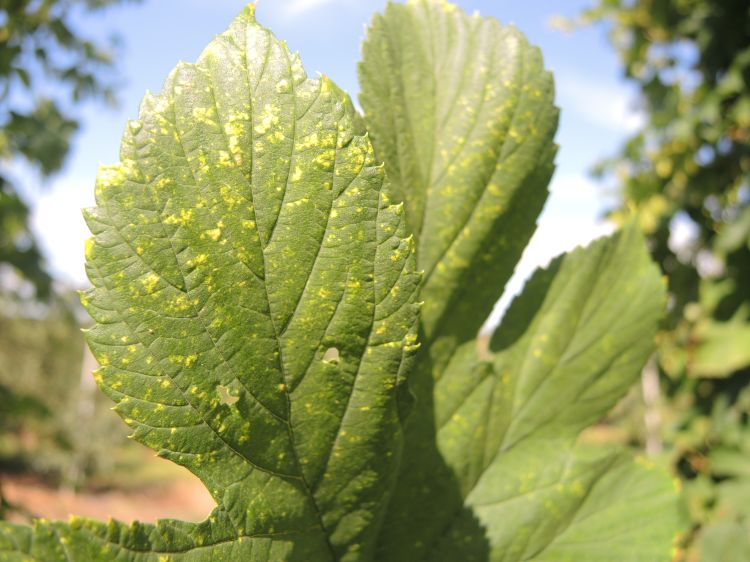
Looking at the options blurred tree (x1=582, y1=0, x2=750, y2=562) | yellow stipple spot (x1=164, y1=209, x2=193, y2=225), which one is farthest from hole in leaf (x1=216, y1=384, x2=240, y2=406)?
blurred tree (x1=582, y1=0, x2=750, y2=562)

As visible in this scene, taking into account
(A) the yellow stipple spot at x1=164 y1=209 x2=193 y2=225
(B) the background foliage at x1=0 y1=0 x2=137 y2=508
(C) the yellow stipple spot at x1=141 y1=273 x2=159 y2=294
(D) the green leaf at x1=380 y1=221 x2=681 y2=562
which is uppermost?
(B) the background foliage at x1=0 y1=0 x2=137 y2=508

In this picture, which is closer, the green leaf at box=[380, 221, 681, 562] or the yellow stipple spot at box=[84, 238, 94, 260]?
the yellow stipple spot at box=[84, 238, 94, 260]

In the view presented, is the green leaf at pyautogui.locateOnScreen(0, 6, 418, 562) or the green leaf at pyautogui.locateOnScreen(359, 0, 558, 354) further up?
the green leaf at pyautogui.locateOnScreen(359, 0, 558, 354)

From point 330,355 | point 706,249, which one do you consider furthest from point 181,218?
point 706,249

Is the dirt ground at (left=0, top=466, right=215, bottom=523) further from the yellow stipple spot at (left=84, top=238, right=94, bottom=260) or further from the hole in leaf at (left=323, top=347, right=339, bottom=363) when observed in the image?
the yellow stipple spot at (left=84, top=238, right=94, bottom=260)

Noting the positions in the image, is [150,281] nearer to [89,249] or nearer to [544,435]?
[89,249]

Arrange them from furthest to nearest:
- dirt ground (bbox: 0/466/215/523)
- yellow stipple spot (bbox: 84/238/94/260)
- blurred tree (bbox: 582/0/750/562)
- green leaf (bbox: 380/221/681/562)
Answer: dirt ground (bbox: 0/466/215/523) < blurred tree (bbox: 582/0/750/562) < green leaf (bbox: 380/221/681/562) < yellow stipple spot (bbox: 84/238/94/260)

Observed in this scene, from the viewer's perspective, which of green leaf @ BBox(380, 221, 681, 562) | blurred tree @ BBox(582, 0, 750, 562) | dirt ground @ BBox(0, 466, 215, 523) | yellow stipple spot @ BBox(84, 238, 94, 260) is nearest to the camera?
yellow stipple spot @ BBox(84, 238, 94, 260)

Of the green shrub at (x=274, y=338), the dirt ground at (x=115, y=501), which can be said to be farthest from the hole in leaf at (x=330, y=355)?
the dirt ground at (x=115, y=501)

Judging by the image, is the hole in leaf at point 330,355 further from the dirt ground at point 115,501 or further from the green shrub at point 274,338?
the dirt ground at point 115,501
